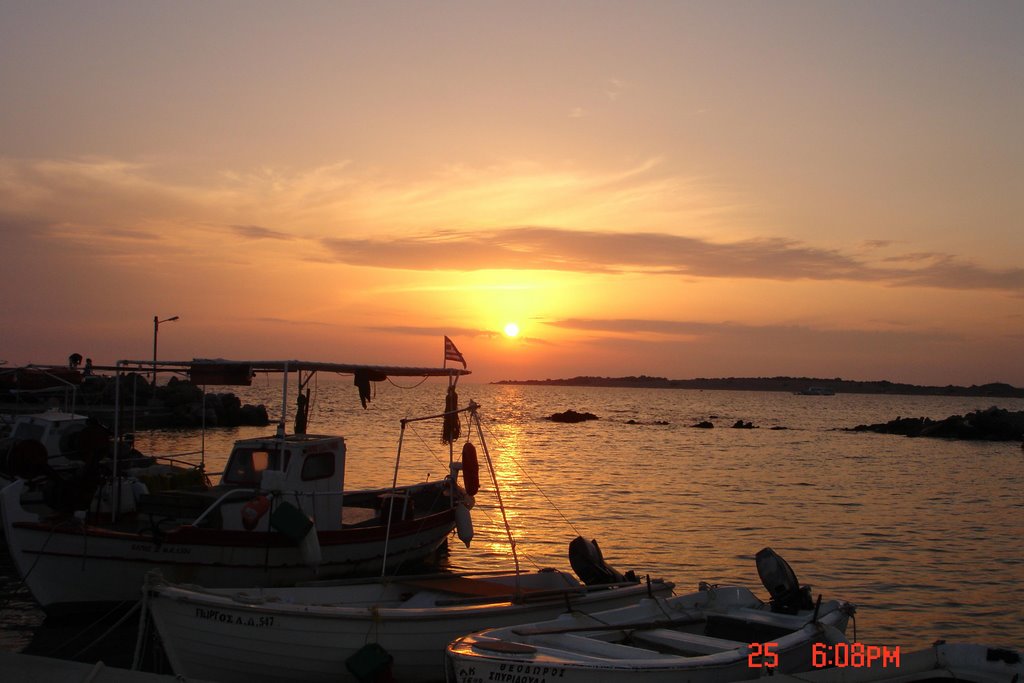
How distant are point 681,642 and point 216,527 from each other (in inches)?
342

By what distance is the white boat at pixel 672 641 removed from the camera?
8984mm

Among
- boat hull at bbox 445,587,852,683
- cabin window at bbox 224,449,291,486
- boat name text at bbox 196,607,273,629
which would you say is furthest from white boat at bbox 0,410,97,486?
boat hull at bbox 445,587,852,683

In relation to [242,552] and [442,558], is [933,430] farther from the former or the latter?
[242,552]

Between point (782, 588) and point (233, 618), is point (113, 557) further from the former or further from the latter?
point (782, 588)

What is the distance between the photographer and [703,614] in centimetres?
1195

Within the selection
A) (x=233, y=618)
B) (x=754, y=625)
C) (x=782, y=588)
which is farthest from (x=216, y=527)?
(x=782, y=588)

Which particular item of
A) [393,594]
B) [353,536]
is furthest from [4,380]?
[393,594]

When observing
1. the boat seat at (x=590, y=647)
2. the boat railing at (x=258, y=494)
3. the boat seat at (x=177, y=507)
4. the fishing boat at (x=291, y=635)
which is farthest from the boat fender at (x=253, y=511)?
the boat seat at (x=590, y=647)

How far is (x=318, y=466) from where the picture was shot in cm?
1636

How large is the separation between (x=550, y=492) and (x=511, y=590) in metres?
21.2

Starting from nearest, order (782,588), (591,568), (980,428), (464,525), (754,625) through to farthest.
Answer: (754,625) → (782,588) → (591,568) → (464,525) → (980,428)

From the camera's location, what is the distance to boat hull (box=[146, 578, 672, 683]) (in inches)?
416

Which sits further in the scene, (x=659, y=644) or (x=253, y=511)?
(x=253, y=511)

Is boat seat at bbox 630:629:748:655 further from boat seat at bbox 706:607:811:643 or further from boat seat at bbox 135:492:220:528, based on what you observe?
boat seat at bbox 135:492:220:528
